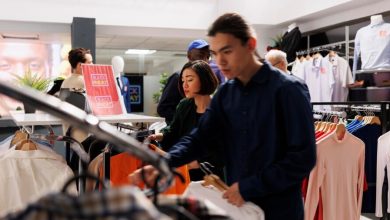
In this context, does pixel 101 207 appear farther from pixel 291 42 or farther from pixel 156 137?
pixel 291 42

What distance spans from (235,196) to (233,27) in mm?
555

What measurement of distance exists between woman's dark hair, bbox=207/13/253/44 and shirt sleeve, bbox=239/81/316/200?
0.22m

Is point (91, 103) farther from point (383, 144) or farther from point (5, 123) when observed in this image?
point (5, 123)

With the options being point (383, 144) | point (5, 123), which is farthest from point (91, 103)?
point (5, 123)

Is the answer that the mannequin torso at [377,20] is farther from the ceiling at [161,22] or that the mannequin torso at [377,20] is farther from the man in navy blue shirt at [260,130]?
the man in navy blue shirt at [260,130]

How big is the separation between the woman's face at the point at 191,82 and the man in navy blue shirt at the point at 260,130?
86 centimetres

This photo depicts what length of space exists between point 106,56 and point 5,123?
6.06 m

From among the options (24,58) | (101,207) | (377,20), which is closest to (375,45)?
(377,20)

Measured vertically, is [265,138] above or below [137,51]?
below

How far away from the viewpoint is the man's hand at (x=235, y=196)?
54.8 inches

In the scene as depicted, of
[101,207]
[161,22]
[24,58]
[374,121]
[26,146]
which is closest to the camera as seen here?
[101,207]

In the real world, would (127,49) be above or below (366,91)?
above

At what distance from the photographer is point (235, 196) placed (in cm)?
140

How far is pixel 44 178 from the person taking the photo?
2209mm
